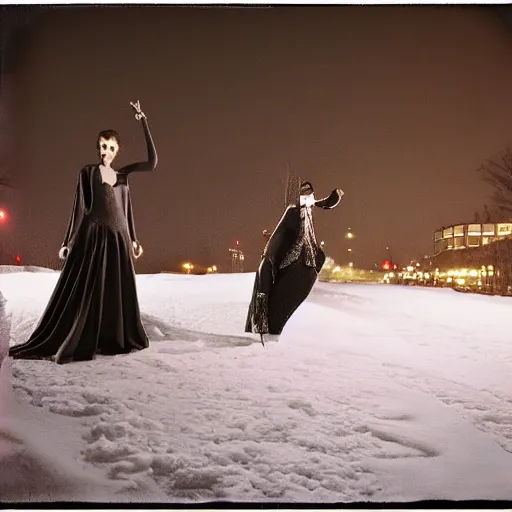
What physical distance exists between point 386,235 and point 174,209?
1.34 m

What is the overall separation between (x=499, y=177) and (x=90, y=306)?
8.30 ft

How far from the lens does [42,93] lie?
3041mm

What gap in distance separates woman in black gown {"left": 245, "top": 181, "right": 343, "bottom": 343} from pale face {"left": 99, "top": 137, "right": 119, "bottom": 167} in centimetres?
101

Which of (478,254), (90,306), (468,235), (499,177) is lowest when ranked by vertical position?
(90,306)

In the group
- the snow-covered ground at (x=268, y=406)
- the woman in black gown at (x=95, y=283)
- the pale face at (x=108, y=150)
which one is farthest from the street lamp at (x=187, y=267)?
the pale face at (x=108, y=150)

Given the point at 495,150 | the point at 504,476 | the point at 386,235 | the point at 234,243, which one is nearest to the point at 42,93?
the point at 234,243

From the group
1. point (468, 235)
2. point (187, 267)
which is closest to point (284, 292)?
point (187, 267)

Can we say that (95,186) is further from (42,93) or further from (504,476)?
(504,476)

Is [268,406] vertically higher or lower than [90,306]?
lower

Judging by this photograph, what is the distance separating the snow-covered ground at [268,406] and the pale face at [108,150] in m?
0.70

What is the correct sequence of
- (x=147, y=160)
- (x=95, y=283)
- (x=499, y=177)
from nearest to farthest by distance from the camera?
(x=95, y=283) → (x=147, y=160) → (x=499, y=177)

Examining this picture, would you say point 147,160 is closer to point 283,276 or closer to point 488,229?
point 283,276

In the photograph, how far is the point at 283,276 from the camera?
292cm

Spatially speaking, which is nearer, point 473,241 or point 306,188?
point 306,188
